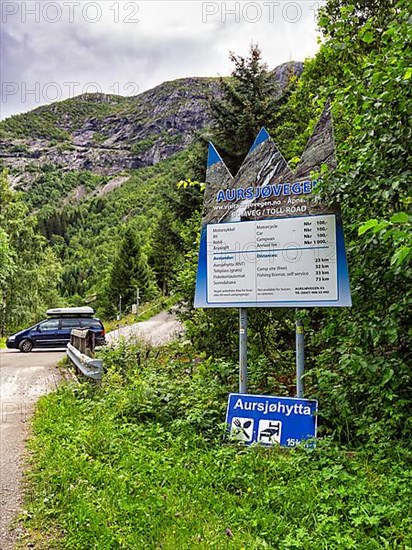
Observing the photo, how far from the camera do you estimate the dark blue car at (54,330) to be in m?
23.2

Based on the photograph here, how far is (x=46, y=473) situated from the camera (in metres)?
5.30

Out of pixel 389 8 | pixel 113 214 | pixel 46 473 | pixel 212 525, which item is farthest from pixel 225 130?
pixel 113 214

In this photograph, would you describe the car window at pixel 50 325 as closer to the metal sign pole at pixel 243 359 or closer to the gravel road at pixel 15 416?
the gravel road at pixel 15 416

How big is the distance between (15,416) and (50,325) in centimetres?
1571

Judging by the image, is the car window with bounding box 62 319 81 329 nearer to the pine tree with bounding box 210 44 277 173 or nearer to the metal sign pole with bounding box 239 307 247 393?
the pine tree with bounding box 210 44 277 173

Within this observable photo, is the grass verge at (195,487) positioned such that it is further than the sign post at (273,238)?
No

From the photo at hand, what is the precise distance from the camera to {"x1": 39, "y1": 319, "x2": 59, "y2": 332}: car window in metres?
23.6

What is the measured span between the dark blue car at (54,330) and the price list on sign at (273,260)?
55.7 ft

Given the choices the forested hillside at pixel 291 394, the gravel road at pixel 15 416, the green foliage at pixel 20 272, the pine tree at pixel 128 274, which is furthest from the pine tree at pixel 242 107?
the pine tree at pixel 128 274

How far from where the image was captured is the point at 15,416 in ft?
28.2

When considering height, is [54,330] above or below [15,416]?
above

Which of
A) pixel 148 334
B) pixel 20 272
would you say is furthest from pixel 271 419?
pixel 20 272

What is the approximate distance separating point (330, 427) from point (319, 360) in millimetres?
815

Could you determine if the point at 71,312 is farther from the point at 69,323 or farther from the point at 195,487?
the point at 195,487
